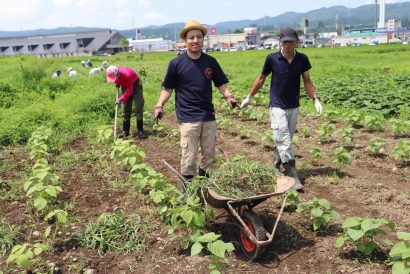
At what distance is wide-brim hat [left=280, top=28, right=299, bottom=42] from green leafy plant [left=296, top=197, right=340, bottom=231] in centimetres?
219

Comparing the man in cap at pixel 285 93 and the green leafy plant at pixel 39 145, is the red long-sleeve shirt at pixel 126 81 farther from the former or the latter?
the man in cap at pixel 285 93

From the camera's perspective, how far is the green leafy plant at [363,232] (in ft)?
11.0

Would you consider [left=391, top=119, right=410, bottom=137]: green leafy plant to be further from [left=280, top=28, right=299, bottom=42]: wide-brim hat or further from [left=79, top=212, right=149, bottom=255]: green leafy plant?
[left=79, top=212, right=149, bottom=255]: green leafy plant

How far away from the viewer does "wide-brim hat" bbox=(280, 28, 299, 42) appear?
5.33m

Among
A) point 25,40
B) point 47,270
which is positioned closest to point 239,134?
point 47,270

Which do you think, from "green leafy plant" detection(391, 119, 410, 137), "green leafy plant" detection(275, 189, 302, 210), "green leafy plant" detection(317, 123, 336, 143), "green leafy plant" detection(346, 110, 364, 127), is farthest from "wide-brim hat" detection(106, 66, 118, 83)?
"green leafy plant" detection(391, 119, 410, 137)

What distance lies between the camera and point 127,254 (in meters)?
4.06

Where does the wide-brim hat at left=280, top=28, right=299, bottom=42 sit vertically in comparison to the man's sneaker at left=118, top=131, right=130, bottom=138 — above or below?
above

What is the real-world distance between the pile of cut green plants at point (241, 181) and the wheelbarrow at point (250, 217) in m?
0.07

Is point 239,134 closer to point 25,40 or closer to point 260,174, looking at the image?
point 260,174

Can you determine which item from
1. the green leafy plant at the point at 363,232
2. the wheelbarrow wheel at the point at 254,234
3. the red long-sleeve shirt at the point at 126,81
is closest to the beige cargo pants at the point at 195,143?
the wheelbarrow wheel at the point at 254,234

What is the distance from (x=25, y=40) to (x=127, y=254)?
87.3 m

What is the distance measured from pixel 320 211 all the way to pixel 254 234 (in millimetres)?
712

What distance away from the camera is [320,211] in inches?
159
